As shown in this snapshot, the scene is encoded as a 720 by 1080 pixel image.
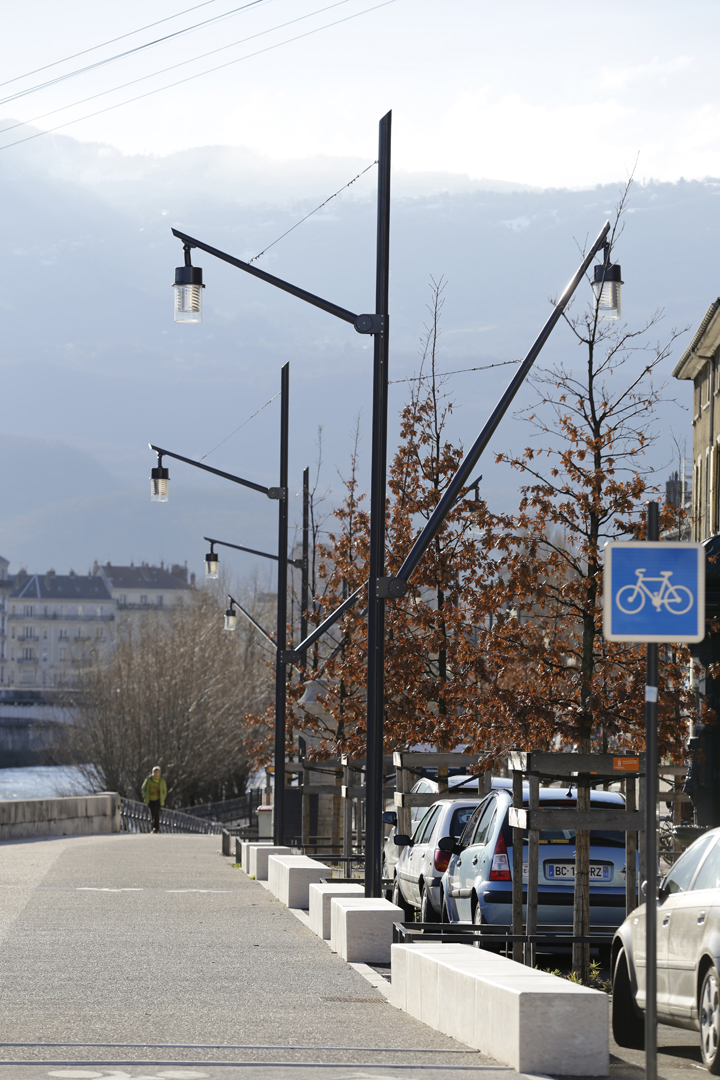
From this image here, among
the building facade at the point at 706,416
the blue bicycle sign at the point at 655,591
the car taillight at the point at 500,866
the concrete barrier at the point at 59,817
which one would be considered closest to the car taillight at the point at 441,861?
the car taillight at the point at 500,866

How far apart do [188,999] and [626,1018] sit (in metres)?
2.95

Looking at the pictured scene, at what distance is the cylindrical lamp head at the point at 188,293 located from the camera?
15742 millimetres

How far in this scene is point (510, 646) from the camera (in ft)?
46.7

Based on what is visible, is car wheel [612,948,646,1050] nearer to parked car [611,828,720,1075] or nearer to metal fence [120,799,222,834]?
parked car [611,828,720,1075]

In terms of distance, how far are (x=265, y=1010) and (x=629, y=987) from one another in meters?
2.35

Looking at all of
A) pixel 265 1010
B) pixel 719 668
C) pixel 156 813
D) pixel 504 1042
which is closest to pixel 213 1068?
pixel 504 1042

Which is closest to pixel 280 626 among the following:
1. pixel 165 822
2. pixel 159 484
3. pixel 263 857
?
pixel 159 484

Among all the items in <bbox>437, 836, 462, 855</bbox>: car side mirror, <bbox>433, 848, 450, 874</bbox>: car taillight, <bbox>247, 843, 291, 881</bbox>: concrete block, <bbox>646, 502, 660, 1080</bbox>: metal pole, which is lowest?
<bbox>247, 843, 291, 881</bbox>: concrete block

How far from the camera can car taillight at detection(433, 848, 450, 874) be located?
55.0 ft

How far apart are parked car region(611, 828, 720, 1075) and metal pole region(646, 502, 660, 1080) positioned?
2.12m

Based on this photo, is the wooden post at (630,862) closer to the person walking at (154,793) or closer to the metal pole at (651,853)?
the metal pole at (651,853)

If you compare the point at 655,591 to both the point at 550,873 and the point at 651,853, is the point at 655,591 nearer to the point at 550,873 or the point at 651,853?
the point at 651,853

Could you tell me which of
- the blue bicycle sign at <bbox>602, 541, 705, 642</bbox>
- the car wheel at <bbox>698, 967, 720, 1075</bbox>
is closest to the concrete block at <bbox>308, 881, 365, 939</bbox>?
the car wheel at <bbox>698, 967, 720, 1075</bbox>

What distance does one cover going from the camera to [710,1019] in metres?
8.95
